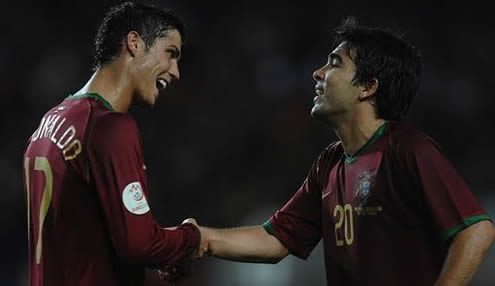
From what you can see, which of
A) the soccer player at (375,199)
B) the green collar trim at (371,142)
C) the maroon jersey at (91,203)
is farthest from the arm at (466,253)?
the maroon jersey at (91,203)

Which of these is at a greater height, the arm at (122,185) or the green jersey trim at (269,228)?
the arm at (122,185)

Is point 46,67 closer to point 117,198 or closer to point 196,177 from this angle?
point 196,177

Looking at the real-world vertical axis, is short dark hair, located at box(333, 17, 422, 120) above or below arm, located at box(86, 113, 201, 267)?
above

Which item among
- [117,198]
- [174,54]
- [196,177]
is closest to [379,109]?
[174,54]

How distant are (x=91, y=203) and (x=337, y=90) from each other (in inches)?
55.8

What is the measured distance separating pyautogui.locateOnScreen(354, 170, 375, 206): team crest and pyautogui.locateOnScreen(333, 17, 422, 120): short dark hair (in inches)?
14.9

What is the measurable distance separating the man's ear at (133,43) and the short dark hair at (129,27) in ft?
0.06

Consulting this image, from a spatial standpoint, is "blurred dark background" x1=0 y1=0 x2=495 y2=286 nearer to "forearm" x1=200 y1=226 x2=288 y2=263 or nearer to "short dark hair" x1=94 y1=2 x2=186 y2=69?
"forearm" x1=200 y1=226 x2=288 y2=263

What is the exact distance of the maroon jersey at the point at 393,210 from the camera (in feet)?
10.5

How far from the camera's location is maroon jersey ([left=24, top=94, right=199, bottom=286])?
307cm

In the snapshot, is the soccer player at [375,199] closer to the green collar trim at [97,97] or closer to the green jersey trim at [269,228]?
the green jersey trim at [269,228]

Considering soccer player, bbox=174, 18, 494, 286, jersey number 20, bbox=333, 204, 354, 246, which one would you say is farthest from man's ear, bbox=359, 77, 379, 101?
jersey number 20, bbox=333, 204, 354, 246

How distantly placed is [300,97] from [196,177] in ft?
5.11

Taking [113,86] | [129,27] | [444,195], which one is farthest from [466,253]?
[129,27]
